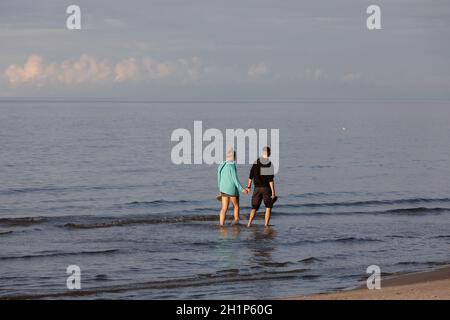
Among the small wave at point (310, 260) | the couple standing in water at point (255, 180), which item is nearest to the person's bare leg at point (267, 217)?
the couple standing in water at point (255, 180)

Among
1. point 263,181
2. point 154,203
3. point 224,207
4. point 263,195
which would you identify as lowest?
point 154,203

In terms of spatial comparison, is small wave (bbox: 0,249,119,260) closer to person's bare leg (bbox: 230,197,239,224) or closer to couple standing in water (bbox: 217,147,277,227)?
couple standing in water (bbox: 217,147,277,227)

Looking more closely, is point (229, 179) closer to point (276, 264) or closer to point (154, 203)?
point (276, 264)

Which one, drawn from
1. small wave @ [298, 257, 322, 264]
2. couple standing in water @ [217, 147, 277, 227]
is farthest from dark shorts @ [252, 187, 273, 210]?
small wave @ [298, 257, 322, 264]

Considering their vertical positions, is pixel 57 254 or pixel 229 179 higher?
pixel 229 179

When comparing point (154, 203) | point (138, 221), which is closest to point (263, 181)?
point (138, 221)

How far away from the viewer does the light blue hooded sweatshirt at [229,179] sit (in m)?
18.7

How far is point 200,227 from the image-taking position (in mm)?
20328

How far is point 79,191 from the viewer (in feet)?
93.7

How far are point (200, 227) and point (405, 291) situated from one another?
8899 millimetres

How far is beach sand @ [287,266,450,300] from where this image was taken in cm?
1145
